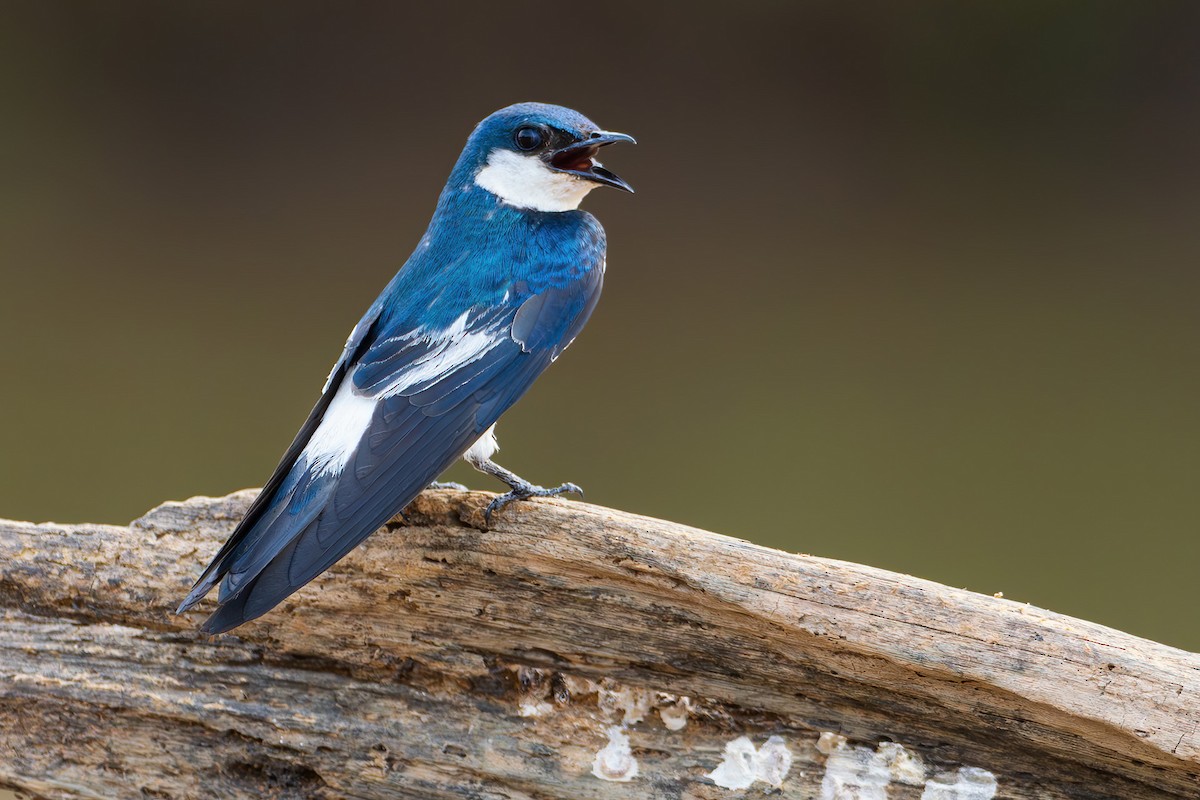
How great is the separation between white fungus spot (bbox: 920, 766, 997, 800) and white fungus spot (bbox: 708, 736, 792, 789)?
0.36 ft

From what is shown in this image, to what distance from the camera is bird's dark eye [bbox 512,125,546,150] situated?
120cm

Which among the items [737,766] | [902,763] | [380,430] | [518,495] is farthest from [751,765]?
[380,430]

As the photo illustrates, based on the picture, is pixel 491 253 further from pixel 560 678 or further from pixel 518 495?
pixel 560 678

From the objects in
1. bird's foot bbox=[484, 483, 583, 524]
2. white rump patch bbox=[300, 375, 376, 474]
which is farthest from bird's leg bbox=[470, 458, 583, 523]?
white rump patch bbox=[300, 375, 376, 474]

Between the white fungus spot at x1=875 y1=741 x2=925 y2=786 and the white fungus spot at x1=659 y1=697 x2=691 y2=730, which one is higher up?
the white fungus spot at x1=875 y1=741 x2=925 y2=786

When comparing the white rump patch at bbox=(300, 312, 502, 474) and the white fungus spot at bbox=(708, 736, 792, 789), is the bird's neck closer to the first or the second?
the white rump patch at bbox=(300, 312, 502, 474)

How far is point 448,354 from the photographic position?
1.08m

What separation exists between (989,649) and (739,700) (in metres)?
0.20

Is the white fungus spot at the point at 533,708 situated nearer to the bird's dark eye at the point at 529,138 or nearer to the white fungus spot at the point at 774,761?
the white fungus spot at the point at 774,761

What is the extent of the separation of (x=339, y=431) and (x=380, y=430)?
0.05 metres

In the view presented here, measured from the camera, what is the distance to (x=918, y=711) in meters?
→ 0.96

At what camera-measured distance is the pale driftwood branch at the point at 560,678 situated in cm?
94

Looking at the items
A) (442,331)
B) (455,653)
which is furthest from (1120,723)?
(442,331)

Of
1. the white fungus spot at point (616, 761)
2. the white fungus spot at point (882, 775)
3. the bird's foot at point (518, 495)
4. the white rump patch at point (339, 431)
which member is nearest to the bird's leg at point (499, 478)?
the bird's foot at point (518, 495)
